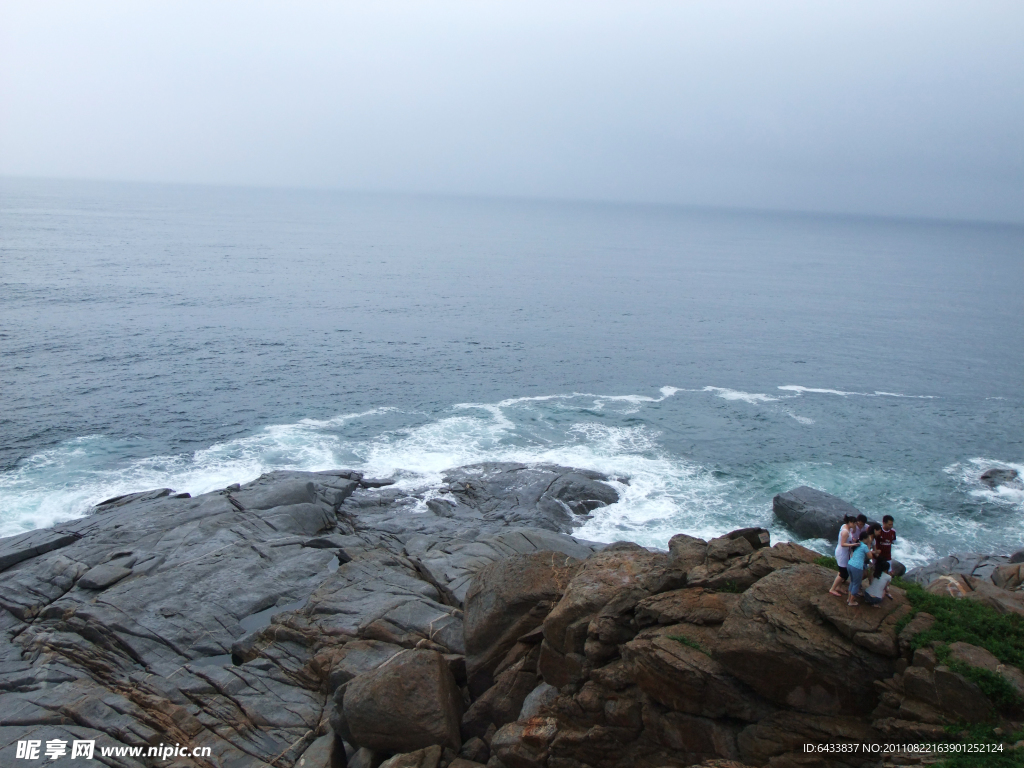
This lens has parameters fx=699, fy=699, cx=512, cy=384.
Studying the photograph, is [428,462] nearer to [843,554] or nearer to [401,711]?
[401,711]

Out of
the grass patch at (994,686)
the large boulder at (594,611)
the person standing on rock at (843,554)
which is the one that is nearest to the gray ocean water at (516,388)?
the large boulder at (594,611)

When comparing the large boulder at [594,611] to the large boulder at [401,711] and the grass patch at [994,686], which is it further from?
the grass patch at [994,686]

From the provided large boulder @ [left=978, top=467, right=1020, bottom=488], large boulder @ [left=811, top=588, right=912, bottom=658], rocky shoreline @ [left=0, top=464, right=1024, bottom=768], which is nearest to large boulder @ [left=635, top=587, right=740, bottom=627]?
rocky shoreline @ [left=0, top=464, right=1024, bottom=768]

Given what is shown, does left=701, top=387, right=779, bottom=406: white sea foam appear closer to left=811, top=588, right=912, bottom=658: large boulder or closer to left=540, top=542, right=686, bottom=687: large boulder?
left=540, top=542, right=686, bottom=687: large boulder

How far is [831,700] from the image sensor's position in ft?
63.3

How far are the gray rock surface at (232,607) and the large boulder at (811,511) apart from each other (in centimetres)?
1543

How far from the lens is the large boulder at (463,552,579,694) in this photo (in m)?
27.5

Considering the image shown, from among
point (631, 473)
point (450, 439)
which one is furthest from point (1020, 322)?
point (450, 439)

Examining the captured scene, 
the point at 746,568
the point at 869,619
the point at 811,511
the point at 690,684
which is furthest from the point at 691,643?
the point at 811,511

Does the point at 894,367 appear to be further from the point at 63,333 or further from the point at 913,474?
the point at 63,333

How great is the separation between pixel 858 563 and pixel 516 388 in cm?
5496

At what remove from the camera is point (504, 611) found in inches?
1088

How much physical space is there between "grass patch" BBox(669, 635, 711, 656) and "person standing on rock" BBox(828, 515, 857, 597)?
403 centimetres

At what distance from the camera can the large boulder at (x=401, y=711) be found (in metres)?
25.0
